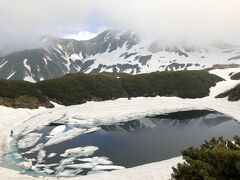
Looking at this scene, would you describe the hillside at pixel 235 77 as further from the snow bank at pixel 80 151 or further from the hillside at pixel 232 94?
the snow bank at pixel 80 151

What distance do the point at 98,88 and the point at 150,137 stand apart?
131 ft

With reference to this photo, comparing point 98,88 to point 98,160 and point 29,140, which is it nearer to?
point 29,140

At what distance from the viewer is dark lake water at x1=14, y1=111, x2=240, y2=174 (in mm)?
44250

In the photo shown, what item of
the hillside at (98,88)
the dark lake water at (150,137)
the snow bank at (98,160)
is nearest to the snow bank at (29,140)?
the dark lake water at (150,137)

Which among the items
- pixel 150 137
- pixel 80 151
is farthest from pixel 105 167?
pixel 150 137

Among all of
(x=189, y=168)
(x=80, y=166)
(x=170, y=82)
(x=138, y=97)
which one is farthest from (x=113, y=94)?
(x=189, y=168)

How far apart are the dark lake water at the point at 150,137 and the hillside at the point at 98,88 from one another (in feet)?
61.6

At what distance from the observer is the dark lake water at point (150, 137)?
145 ft

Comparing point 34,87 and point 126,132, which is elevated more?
point 34,87

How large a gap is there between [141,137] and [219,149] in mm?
34563

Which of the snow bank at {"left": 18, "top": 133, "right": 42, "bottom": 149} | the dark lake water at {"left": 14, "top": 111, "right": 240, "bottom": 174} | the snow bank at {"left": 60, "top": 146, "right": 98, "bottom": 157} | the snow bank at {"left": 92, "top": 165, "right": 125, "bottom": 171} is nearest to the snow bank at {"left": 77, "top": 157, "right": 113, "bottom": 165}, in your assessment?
the dark lake water at {"left": 14, "top": 111, "right": 240, "bottom": 174}

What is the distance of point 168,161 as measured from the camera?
130 feet

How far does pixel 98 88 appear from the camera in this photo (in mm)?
92000

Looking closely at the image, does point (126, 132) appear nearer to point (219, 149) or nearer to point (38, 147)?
point (38, 147)
